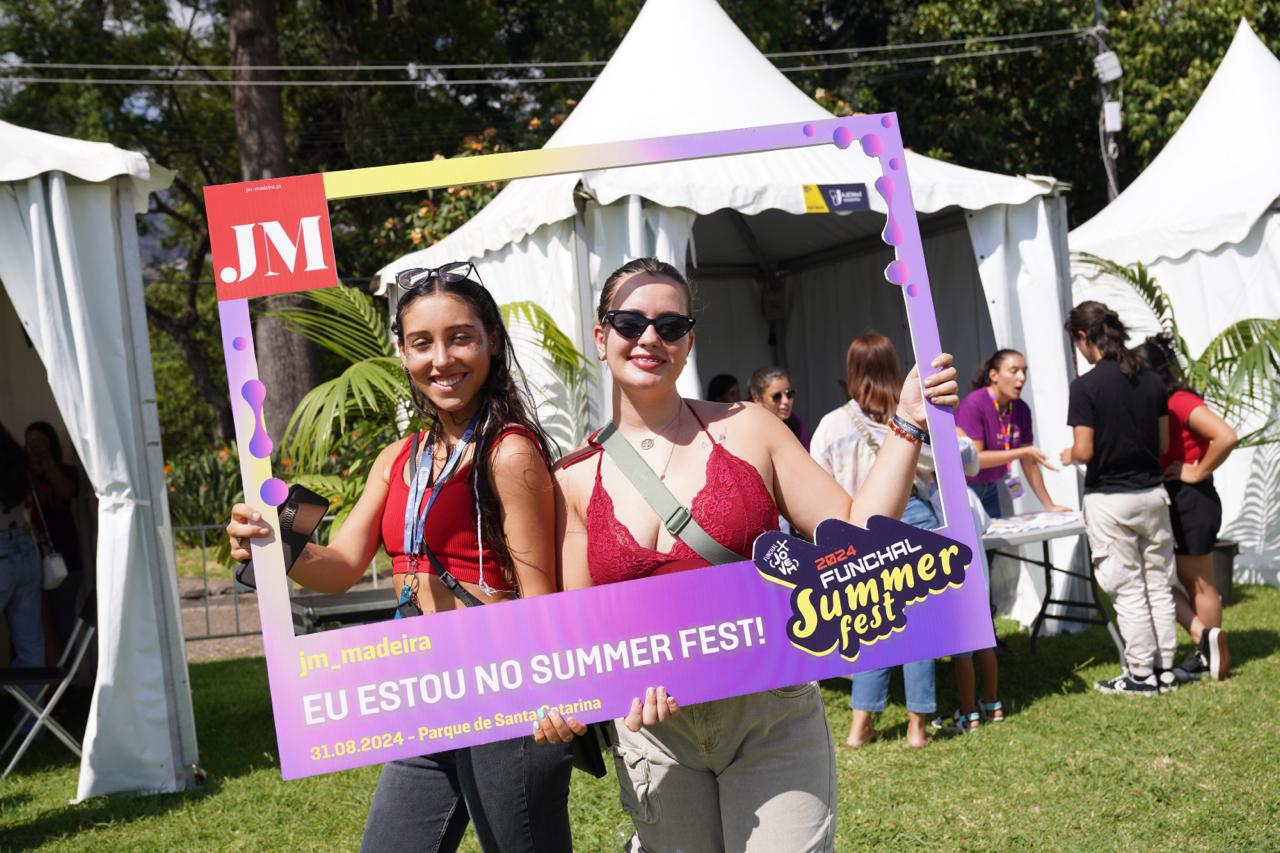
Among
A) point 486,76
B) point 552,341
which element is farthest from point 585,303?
point 486,76

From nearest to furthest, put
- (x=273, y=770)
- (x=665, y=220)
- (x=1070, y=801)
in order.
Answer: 1. (x=1070, y=801)
2. (x=273, y=770)
3. (x=665, y=220)

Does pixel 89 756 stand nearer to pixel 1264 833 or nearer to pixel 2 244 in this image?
pixel 2 244

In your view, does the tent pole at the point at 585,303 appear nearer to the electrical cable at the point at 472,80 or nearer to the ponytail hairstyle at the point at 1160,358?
the ponytail hairstyle at the point at 1160,358

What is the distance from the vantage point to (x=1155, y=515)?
5.67m

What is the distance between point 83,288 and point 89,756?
2025 mm

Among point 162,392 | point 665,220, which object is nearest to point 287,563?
point 665,220

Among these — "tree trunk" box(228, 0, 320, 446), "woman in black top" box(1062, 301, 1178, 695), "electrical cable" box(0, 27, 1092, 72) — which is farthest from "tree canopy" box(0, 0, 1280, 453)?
"woman in black top" box(1062, 301, 1178, 695)

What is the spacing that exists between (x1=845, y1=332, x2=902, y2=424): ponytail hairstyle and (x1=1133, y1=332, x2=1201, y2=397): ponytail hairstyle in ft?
5.17

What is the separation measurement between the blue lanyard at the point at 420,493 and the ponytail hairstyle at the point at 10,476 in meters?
5.12

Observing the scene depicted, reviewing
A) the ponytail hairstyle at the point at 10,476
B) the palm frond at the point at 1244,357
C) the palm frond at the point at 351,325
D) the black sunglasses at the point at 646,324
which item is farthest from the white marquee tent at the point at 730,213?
the black sunglasses at the point at 646,324

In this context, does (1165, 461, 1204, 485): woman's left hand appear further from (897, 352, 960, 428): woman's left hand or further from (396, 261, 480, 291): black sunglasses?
(396, 261, 480, 291): black sunglasses

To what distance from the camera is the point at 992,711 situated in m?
5.54

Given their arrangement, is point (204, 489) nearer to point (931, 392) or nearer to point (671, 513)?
point (671, 513)

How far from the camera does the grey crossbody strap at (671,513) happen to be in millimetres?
2117
